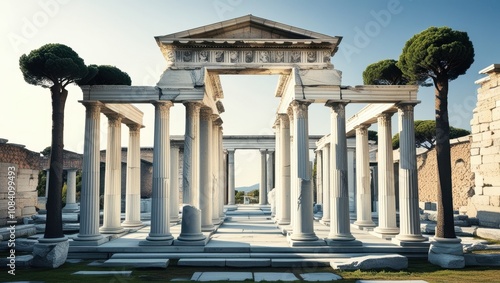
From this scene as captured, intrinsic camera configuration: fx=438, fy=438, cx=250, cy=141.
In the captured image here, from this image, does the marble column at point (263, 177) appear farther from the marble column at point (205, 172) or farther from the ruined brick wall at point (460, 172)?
the marble column at point (205, 172)

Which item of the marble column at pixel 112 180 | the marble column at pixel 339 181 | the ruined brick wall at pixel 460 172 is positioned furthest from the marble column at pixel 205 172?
the ruined brick wall at pixel 460 172

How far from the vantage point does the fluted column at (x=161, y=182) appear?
18.5m

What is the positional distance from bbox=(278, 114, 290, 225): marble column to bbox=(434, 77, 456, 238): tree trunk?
9281 millimetres

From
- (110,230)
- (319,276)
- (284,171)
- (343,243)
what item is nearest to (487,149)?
(284,171)

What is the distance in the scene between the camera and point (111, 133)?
22.0 meters

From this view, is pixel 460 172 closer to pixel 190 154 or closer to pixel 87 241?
pixel 190 154

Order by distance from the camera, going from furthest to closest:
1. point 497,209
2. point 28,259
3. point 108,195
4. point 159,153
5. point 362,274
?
point 497,209
point 108,195
point 159,153
point 28,259
point 362,274

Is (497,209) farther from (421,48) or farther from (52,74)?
(52,74)

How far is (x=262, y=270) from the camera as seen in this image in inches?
607

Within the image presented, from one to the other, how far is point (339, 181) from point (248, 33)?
762 cm

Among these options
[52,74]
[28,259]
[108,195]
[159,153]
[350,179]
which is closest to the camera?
[28,259]

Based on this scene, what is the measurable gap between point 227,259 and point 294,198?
4546mm

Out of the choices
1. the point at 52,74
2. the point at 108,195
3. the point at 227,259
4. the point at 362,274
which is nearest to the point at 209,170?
the point at 108,195

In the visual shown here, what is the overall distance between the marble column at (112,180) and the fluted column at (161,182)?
3.66m
